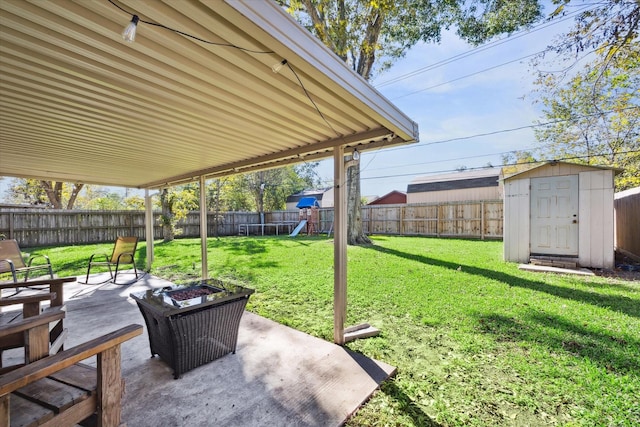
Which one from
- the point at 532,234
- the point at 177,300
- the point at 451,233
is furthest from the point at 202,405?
the point at 451,233

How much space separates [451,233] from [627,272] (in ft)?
20.1

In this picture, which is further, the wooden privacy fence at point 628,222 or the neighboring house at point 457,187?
the neighboring house at point 457,187

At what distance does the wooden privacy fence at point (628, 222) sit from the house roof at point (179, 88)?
768cm

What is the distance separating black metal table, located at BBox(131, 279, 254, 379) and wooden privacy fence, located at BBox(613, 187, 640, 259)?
8904 mm

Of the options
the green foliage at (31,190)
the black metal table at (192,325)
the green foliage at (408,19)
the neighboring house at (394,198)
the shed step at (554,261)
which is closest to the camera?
the black metal table at (192,325)

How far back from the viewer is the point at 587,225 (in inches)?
216

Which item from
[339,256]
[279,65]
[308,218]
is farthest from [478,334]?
[308,218]

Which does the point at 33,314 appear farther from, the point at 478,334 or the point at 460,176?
the point at 460,176

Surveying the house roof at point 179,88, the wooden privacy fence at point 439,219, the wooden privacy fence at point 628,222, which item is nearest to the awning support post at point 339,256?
the house roof at point 179,88

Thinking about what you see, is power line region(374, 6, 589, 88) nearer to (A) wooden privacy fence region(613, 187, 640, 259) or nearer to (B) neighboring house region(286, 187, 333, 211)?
(A) wooden privacy fence region(613, 187, 640, 259)

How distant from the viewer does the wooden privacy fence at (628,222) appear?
252 inches

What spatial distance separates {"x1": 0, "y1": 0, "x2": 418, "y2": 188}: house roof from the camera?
1.23m

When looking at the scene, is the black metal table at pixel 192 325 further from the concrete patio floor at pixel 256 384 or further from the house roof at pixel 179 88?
the house roof at pixel 179 88

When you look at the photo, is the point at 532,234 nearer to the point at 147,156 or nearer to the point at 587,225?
the point at 587,225
